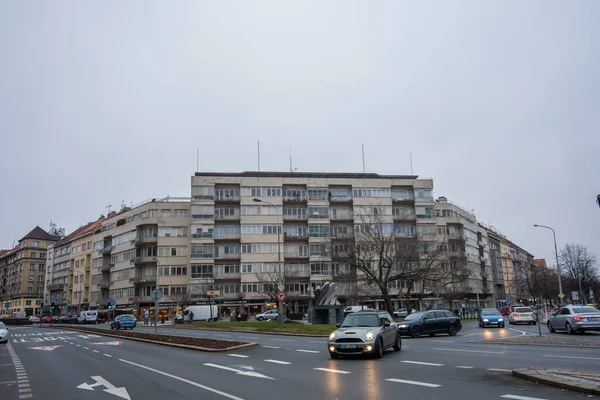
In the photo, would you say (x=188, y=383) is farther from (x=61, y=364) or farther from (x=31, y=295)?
(x=31, y=295)

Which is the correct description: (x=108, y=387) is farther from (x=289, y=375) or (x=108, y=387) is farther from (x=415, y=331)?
(x=415, y=331)

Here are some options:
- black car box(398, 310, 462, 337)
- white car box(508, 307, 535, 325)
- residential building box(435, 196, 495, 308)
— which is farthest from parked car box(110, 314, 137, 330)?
residential building box(435, 196, 495, 308)

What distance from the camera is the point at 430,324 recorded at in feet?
88.3

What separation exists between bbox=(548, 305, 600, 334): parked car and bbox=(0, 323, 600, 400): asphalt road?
881 centimetres

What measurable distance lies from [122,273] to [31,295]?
199ft

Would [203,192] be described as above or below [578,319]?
above

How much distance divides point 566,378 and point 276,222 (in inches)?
2778

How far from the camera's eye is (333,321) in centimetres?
3975

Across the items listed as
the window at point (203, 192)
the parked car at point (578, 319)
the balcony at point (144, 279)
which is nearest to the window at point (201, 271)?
the balcony at point (144, 279)

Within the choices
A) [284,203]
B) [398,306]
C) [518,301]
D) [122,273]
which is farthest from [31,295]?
[518,301]

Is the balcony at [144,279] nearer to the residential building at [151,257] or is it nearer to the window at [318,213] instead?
the residential building at [151,257]

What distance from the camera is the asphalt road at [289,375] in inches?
379

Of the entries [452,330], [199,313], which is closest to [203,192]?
[199,313]

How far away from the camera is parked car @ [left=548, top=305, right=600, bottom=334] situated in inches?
968
